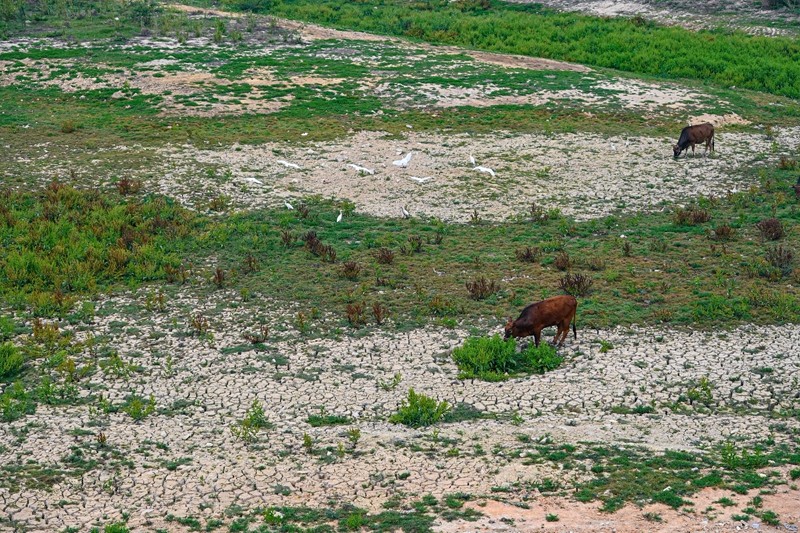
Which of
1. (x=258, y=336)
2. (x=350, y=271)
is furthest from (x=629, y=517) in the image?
(x=350, y=271)

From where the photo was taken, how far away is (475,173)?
27156 millimetres

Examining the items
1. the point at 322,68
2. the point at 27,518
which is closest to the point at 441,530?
the point at 27,518

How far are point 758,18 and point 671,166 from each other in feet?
72.0

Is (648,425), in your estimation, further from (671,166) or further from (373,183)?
(671,166)

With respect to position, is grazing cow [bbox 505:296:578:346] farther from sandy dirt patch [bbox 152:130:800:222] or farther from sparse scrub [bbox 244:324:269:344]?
sandy dirt patch [bbox 152:130:800:222]

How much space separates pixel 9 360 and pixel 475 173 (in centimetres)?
1539

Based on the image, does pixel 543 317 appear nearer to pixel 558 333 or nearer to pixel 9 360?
pixel 558 333

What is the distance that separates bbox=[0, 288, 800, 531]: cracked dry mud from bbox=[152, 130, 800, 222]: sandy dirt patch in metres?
8.06

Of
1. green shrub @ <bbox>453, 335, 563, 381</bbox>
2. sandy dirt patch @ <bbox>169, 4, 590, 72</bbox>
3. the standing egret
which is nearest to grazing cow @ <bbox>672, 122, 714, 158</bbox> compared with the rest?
the standing egret

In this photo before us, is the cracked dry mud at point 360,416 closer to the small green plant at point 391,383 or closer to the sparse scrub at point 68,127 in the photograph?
the small green plant at point 391,383

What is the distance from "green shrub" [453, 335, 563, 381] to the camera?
15.3 metres

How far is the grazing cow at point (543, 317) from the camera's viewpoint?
15961 millimetres

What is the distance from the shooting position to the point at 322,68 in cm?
3741

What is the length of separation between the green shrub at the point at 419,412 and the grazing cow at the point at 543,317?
9.04ft
